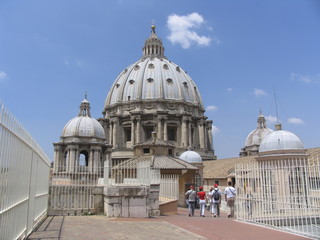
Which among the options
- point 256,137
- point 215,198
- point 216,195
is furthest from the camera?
point 256,137

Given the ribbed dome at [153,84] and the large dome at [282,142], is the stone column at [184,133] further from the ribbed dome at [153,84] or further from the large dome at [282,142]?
the large dome at [282,142]

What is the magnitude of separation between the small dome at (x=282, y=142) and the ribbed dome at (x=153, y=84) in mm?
37058

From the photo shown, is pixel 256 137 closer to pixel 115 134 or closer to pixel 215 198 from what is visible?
pixel 115 134

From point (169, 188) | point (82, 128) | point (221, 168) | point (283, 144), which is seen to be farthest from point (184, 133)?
point (169, 188)

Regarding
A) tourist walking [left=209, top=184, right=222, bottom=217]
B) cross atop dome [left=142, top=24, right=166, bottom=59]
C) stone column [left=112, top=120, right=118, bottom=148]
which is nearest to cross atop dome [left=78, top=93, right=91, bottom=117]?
stone column [left=112, top=120, right=118, bottom=148]

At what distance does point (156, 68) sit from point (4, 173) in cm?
5870

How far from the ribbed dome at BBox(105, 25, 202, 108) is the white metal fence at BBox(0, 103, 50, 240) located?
165ft

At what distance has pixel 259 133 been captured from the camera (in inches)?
2457

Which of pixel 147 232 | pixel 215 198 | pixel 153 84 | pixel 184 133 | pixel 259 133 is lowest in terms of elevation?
pixel 147 232

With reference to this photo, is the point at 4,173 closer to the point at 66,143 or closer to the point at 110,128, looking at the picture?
the point at 66,143

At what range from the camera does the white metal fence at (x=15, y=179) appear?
538cm

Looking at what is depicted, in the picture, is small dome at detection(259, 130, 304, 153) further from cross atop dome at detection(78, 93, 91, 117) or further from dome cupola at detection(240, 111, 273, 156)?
dome cupola at detection(240, 111, 273, 156)

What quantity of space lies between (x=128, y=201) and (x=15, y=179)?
21.3ft

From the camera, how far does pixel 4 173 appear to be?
5359 mm
